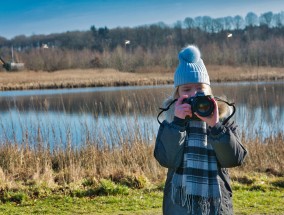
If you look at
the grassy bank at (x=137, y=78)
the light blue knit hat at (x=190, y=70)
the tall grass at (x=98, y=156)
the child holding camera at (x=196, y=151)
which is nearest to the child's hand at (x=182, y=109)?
the child holding camera at (x=196, y=151)

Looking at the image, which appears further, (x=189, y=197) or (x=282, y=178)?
(x=282, y=178)

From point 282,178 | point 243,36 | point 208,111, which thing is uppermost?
point 243,36

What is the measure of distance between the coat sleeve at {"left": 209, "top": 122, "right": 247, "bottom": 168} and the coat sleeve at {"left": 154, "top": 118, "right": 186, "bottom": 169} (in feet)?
0.51

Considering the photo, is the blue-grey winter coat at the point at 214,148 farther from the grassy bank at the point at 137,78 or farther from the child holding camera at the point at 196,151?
the grassy bank at the point at 137,78

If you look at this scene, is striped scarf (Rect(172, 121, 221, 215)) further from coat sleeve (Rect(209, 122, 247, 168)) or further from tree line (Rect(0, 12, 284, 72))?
tree line (Rect(0, 12, 284, 72))

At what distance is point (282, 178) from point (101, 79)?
1022 inches

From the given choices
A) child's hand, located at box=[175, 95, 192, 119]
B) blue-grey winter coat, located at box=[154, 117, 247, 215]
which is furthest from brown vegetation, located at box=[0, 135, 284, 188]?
child's hand, located at box=[175, 95, 192, 119]

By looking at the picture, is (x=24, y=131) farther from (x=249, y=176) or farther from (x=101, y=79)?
(x=101, y=79)

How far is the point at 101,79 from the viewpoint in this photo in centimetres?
3092

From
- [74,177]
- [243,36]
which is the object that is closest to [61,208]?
[74,177]

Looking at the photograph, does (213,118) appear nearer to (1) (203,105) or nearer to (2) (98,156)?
(1) (203,105)

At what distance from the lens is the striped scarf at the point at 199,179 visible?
208 centimetres

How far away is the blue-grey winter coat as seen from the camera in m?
1.99

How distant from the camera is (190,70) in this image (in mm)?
2158
